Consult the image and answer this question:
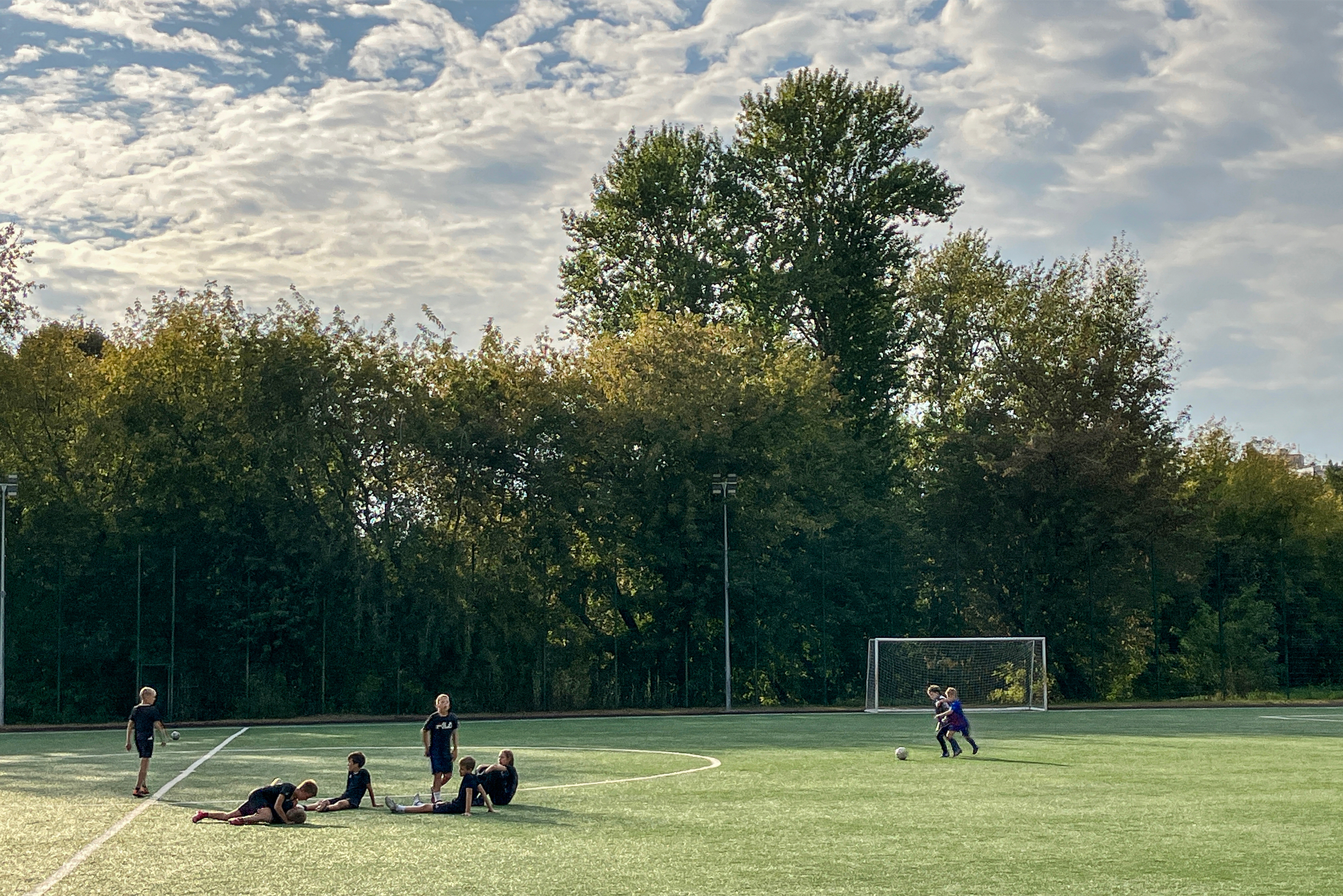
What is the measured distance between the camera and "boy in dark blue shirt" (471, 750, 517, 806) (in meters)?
16.3

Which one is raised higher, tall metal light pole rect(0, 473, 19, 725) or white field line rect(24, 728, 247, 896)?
tall metal light pole rect(0, 473, 19, 725)

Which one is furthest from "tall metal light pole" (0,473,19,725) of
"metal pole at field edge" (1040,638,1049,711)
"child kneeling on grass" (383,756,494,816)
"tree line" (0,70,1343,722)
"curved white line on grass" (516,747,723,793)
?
"metal pole at field edge" (1040,638,1049,711)

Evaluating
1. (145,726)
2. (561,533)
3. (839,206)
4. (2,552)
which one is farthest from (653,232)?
(145,726)

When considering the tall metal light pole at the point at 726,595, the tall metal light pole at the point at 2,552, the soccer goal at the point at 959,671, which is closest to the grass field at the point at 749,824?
the tall metal light pole at the point at 2,552

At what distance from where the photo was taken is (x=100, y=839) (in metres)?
14.0

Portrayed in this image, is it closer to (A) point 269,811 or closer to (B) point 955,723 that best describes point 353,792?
(A) point 269,811

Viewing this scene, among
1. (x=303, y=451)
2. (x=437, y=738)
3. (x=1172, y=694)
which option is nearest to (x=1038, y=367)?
(x=1172, y=694)

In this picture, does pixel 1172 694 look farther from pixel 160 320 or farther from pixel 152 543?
pixel 160 320

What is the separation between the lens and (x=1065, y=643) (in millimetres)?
45438

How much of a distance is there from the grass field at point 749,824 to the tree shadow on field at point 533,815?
0.27 feet

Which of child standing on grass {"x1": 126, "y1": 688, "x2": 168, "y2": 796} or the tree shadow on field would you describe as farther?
child standing on grass {"x1": 126, "y1": 688, "x2": 168, "y2": 796}

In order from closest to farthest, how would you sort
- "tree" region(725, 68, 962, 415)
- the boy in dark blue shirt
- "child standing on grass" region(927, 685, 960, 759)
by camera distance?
the boy in dark blue shirt < "child standing on grass" region(927, 685, 960, 759) < "tree" region(725, 68, 962, 415)

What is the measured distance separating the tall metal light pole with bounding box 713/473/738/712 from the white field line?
69.3ft

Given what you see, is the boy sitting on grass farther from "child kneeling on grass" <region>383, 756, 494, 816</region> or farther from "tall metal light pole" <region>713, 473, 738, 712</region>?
"tall metal light pole" <region>713, 473, 738, 712</region>
